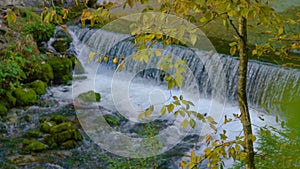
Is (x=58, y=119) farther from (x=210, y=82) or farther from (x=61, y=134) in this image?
(x=210, y=82)

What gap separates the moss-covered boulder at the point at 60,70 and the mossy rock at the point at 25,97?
1.20m

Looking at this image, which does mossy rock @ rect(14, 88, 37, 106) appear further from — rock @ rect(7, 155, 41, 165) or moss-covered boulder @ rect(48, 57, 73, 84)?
rock @ rect(7, 155, 41, 165)

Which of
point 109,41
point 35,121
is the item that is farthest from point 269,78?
point 109,41

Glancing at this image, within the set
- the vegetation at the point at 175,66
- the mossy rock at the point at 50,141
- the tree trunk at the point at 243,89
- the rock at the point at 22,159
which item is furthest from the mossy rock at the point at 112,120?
the tree trunk at the point at 243,89

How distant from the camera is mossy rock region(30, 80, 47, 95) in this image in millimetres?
7559

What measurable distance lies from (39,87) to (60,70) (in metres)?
1.08

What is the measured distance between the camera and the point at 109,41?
32.9 ft

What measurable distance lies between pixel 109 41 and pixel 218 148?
8573mm

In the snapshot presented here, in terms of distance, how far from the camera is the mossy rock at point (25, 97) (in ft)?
22.9

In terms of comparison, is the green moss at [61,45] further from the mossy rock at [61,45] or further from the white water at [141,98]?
the white water at [141,98]

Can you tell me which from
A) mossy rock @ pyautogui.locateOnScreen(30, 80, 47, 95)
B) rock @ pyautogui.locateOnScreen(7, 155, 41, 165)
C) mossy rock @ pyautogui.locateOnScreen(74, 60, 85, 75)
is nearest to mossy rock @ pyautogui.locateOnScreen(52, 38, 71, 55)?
mossy rock @ pyautogui.locateOnScreen(74, 60, 85, 75)

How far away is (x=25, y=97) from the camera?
277 inches

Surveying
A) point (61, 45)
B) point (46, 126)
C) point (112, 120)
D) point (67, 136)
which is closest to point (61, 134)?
point (67, 136)

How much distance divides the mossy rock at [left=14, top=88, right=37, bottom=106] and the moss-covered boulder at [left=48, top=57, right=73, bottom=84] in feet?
3.95
